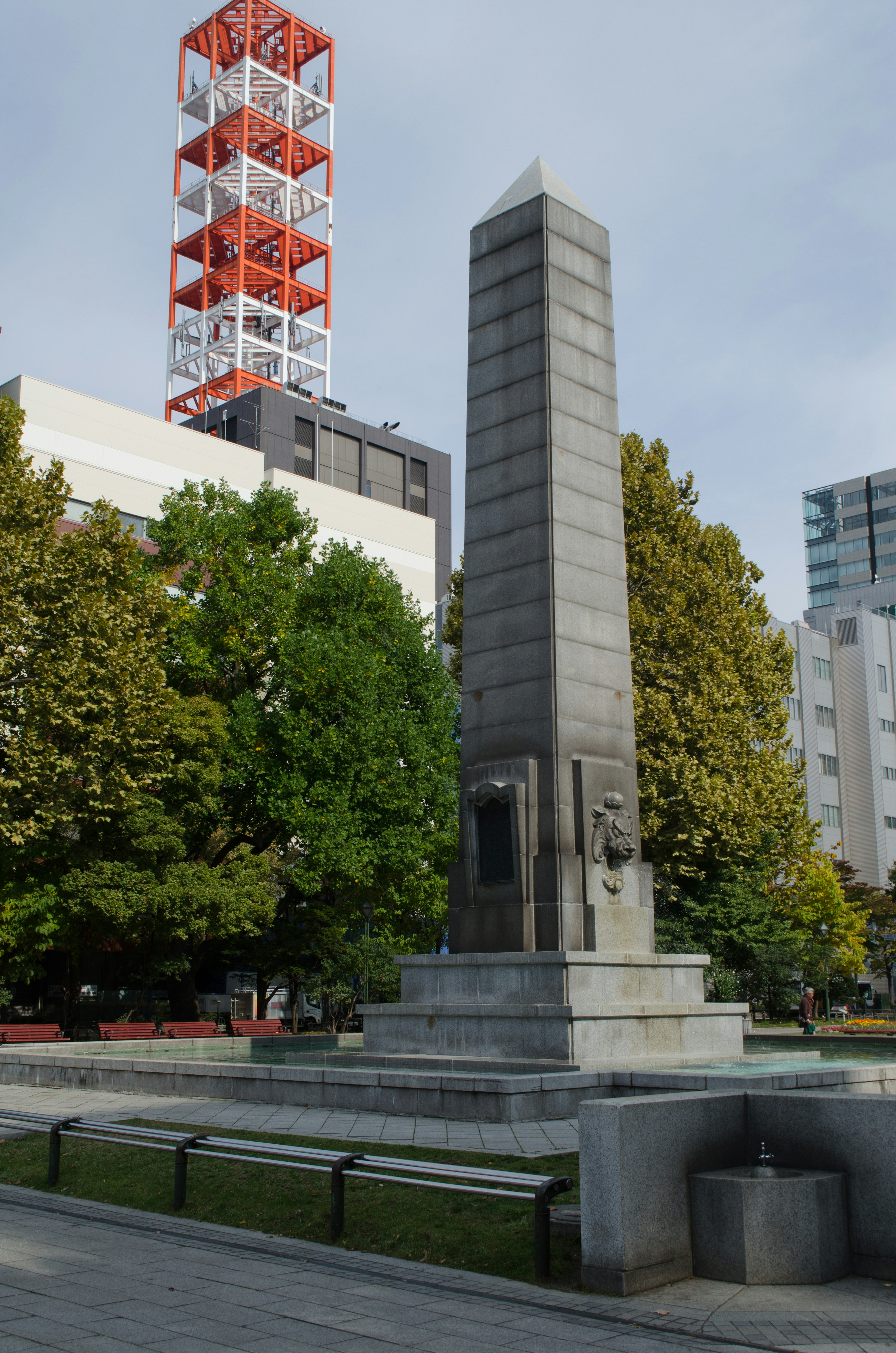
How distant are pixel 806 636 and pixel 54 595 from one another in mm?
70571

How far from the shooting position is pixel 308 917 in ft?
114

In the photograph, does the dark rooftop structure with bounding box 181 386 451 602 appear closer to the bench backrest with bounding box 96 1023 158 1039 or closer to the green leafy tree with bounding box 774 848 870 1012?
the green leafy tree with bounding box 774 848 870 1012

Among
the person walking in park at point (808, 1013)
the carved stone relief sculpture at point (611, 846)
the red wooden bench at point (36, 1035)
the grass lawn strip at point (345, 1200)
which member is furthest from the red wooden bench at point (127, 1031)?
the person walking in park at point (808, 1013)

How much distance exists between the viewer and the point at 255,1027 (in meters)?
31.5

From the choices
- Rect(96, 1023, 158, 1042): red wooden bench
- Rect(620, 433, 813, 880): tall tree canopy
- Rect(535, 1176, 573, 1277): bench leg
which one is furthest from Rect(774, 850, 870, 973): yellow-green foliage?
Rect(535, 1176, 573, 1277): bench leg

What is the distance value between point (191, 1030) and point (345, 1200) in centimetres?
2216

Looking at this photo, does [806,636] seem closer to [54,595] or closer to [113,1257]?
[54,595]

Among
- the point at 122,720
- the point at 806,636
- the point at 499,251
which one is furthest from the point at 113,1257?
the point at 806,636

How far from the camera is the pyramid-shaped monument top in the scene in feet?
62.2

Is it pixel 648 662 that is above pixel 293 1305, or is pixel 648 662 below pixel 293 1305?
above

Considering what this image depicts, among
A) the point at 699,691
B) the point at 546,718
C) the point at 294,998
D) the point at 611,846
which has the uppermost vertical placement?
the point at 699,691

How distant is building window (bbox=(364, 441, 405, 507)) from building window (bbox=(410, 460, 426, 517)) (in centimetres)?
93

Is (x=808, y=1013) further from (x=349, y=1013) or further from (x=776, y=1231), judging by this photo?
(x=776, y=1231)

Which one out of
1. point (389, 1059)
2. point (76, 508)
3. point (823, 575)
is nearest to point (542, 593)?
point (389, 1059)
